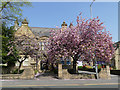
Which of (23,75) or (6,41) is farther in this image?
(6,41)

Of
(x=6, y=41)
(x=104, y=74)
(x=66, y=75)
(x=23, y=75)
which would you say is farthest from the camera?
(x=6, y=41)

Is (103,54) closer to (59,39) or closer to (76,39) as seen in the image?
(76,39)

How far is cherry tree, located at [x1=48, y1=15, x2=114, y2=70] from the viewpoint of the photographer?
15109 millimetres

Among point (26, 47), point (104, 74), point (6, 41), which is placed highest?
point (6, 41)

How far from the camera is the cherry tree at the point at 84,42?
49.6 feet

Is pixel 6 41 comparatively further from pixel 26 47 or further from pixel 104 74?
pixel 104 74

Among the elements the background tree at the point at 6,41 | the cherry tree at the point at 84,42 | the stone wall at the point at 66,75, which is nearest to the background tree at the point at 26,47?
the background tree at the point at 6,41

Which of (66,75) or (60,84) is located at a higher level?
(60,84)

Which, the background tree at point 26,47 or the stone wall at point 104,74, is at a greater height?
the background tree at point 26,47

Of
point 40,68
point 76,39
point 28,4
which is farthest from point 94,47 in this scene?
point 40,68

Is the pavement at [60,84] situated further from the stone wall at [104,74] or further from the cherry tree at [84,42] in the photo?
the cherry tree at [84,42]

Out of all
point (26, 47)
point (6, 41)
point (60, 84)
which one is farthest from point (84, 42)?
point (6, 41)

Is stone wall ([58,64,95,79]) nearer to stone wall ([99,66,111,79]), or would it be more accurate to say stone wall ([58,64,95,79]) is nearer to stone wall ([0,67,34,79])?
stone wall ([99,66,111,79])

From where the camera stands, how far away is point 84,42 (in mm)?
15711
